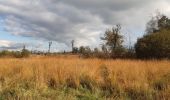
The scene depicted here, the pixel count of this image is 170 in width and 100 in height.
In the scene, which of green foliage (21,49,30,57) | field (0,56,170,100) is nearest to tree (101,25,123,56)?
green foliage (21,49,30,57)

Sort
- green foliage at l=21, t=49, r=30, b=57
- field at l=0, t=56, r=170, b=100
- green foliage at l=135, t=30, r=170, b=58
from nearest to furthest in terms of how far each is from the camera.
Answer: field at l=0, t=56, r=170, b=100
green foliage at l=135, t=30, r=170, b=58
green foliage at l=21, t=49, r=30, b=57

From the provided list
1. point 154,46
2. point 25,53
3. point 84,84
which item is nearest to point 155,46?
point 154,46

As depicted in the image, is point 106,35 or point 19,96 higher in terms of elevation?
point 106,35

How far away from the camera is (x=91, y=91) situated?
34.8 ft

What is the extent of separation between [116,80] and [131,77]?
35.9 inches

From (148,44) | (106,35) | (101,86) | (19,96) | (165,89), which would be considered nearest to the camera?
(19,96)

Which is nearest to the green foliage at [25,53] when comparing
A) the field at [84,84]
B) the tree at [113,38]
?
the tree at [113,38]

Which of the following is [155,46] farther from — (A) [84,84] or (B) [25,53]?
(B) [25,53]

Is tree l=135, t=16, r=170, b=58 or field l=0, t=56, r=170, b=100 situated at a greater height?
tree l=135, t=16, r=170, b=58

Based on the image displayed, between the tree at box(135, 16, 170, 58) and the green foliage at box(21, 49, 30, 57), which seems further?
the green foliage at box(21, 49, 30, 57)

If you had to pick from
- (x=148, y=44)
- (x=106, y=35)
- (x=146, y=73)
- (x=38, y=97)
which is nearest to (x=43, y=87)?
(x=38, y=97)

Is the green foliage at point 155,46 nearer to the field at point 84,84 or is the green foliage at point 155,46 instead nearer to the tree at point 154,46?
the tree at point 154,46

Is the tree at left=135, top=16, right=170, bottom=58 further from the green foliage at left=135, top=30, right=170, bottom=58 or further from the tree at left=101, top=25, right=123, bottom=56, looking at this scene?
the tree at left=101, top=25, right=123, bottom=56

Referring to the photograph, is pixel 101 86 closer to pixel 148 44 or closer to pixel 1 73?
pixel 1 73
